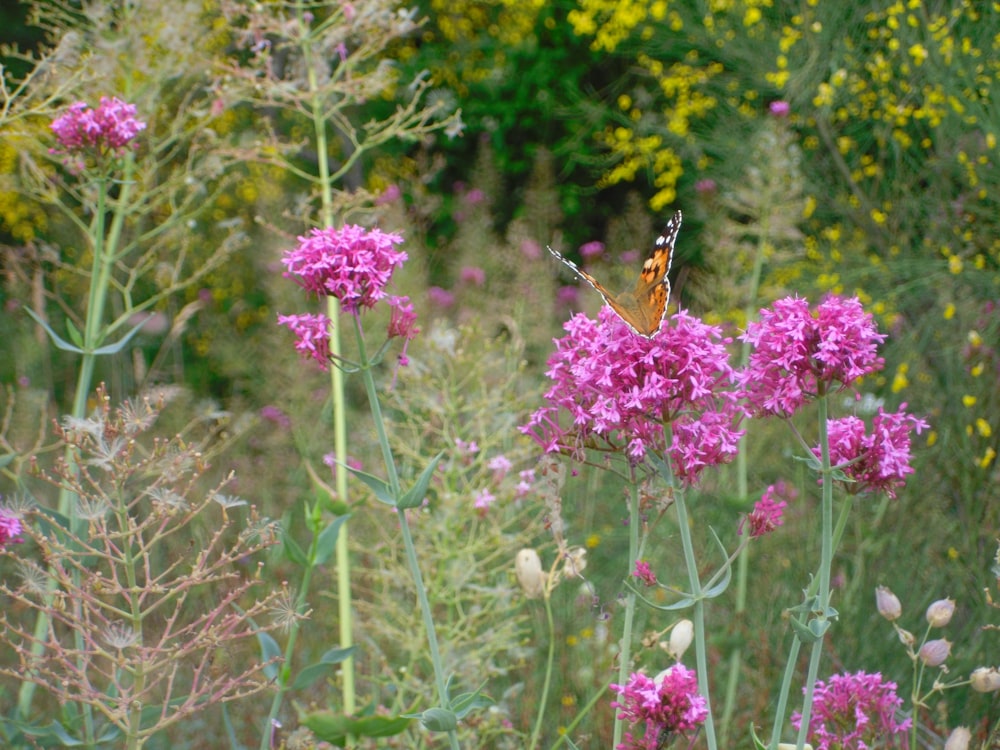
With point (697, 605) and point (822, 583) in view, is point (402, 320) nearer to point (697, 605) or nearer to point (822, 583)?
point (697, 605)

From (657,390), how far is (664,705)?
0.56 meters

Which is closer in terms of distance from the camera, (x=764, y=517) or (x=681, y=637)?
(x=764, y=517)

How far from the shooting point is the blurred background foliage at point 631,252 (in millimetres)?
3873

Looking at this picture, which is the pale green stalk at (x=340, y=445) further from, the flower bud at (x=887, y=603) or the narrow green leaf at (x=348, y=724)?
the flower bud at (x=887, y=603)

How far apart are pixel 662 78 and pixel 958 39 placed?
3025mm

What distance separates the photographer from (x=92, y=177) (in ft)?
10.1

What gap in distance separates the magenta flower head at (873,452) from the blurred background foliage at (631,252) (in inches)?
24.0

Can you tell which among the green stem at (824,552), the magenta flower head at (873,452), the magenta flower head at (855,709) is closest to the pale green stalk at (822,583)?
the green stem at (824,552)

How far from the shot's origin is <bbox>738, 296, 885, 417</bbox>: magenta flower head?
1.94 metres

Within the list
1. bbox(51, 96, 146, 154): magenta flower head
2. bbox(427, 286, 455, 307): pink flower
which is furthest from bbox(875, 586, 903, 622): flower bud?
bbox(427, 286, 455, 307): pink flower

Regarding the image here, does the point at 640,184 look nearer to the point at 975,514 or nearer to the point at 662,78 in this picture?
the point at 662,78

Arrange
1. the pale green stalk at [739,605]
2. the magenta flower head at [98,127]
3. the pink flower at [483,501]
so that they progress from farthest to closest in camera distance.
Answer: the pink flower at [483,501] → the pale green stalk at [739,605] → the magenta flower head at [98,127]

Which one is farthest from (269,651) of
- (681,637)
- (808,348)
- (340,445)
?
(808,348)

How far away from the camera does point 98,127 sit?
293 cm
